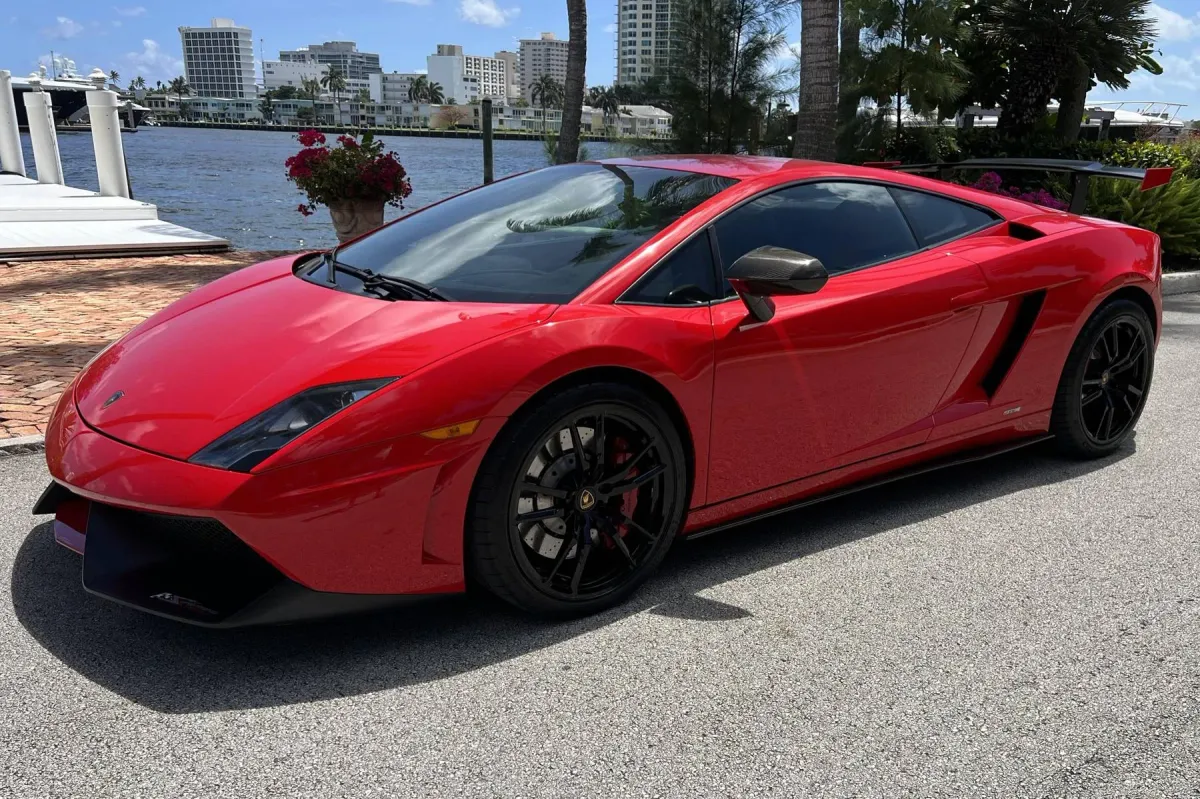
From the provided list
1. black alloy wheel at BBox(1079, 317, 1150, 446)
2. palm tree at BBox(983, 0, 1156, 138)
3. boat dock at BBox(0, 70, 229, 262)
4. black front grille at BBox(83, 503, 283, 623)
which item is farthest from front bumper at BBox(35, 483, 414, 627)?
palm tree at BBox(983, 0, 1156, 138)

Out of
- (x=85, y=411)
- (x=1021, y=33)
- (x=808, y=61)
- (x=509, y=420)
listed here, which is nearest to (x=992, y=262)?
(x=509, y=420)

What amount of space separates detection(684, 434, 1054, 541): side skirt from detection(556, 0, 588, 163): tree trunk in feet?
31.7

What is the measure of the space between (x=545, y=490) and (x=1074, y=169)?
2967mm

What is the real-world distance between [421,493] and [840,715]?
1163mm


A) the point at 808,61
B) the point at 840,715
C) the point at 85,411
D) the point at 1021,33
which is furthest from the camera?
the point at 1021,33

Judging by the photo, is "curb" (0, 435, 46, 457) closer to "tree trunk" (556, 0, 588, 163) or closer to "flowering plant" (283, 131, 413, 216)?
"flowering plant" (283, 131, 413, 216)

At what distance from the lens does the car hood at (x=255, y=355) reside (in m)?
2.47

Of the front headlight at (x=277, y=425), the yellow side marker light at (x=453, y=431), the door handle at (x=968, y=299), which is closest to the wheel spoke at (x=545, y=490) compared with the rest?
the yellow side marker light at (x=453, y=431)

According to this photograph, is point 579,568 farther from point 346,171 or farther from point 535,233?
point 346,171

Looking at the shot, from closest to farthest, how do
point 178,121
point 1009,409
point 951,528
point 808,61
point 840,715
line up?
Answer: point 840,715 → point 951,528 → point 1009,409 → point 808,61 → point 178,121

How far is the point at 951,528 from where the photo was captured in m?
3.66

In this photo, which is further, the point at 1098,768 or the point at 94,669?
the point at 94,669

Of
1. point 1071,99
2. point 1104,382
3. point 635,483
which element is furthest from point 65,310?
point 1071,99

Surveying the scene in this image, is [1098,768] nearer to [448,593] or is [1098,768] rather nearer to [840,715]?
[840,715]
